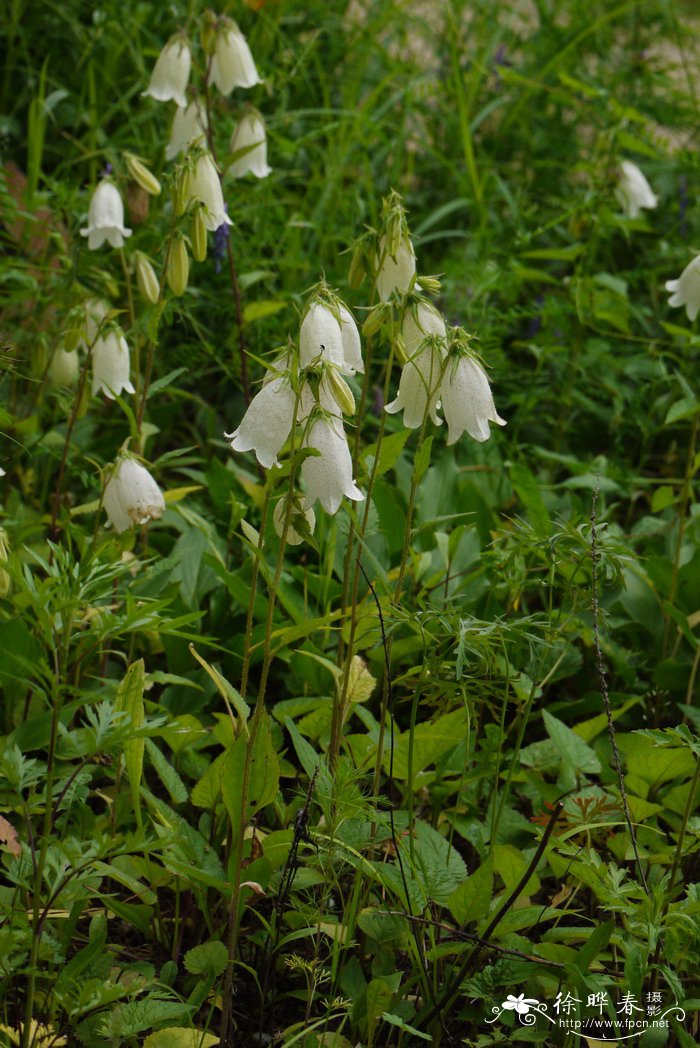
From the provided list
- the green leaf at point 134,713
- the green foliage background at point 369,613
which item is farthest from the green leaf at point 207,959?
the green leaf at point 134,713

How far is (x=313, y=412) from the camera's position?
1.43 m

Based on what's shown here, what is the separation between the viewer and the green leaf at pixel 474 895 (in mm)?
1617

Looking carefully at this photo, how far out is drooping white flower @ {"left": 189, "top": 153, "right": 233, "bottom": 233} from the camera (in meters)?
2.15

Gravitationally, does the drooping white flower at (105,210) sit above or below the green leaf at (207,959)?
above

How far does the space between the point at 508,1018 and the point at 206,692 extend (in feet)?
2.91

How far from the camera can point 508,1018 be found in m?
1.59

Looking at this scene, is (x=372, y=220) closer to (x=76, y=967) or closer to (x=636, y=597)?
(x=636, y=597)

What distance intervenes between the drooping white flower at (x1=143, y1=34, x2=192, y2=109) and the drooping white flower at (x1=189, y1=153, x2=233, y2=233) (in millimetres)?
546

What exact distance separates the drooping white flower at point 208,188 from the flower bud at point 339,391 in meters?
0.82

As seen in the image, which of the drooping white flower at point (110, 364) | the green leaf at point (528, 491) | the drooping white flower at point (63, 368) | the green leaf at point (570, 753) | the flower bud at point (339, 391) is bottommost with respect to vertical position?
the green leaf at point (570, 753)

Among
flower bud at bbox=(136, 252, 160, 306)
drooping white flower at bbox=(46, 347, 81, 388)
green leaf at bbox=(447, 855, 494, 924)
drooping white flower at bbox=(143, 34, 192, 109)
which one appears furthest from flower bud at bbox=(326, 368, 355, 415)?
drooping white flower at bbox=(143, 34, 192, 109)

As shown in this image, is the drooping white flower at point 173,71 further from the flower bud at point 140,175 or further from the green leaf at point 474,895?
the green leaf at point 474,895

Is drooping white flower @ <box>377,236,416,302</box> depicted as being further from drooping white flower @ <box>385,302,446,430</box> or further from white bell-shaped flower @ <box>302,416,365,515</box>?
white bell-shaped flower @ <box>302,416,365,515</box>

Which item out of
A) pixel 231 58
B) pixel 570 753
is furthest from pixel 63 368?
pixel 570 753
